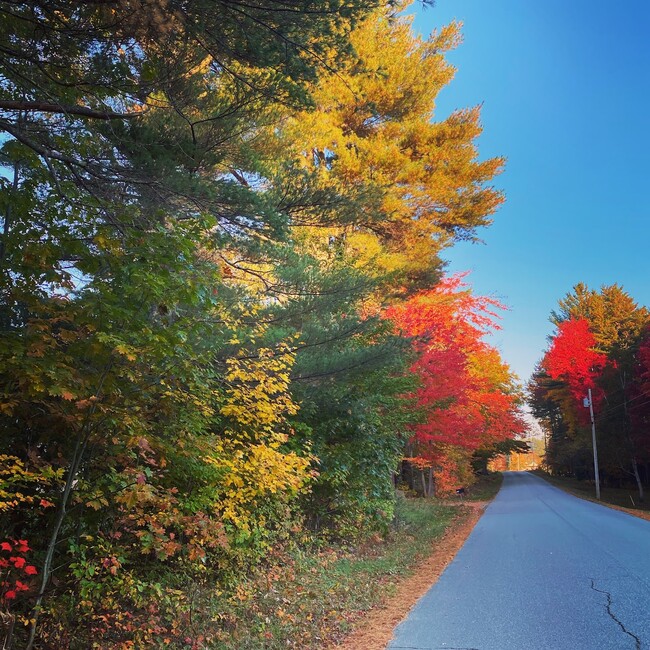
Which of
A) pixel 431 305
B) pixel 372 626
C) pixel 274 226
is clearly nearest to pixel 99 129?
pixel 274 226

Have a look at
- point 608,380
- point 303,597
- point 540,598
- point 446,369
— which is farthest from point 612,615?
point 608,380

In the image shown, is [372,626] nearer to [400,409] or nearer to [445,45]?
[400,409]

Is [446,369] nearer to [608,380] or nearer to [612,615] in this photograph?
[612,615]

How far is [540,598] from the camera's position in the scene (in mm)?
6457

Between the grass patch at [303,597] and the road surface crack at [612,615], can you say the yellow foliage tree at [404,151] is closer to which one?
the grass patch at [303,597]

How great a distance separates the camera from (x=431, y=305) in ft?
59.4

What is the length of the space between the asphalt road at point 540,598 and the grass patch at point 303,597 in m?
0.81

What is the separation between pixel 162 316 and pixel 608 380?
3759 cm

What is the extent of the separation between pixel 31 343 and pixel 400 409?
35.0 feet

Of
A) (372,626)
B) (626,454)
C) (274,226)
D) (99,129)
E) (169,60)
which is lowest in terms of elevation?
(372,626)

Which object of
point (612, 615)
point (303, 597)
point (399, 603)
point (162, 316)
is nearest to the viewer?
point (162, 316)

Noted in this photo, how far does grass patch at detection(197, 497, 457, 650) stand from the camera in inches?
201

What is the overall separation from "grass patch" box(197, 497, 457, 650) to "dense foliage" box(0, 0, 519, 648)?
339 mm

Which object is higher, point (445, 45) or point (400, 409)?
point (445, 45)
